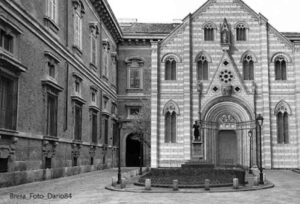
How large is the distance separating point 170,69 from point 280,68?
9.62 meters

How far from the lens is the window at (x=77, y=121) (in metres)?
30.9

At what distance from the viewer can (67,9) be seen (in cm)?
2900

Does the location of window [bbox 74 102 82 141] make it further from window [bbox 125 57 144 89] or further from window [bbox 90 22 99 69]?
window [bbox 125 57 144 89]

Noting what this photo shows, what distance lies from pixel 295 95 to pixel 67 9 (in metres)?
21.2

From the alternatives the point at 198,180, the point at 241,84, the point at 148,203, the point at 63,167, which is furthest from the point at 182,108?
the point at 148,203

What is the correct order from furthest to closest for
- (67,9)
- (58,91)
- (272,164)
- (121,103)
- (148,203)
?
(121,103), (272,164), (67,9), (58,91), (148,203)

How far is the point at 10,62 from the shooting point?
747 inches

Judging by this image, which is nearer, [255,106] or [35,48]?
[35,48]

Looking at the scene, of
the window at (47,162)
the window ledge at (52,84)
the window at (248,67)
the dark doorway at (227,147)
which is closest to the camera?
the window ledge at (52,84)

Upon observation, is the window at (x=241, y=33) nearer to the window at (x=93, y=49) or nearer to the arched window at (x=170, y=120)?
the arched window at (x=170, y=120)

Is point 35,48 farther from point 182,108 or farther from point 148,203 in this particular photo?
point 182,108

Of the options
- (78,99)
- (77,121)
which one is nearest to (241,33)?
(78,99)

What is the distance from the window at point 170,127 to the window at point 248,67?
7245 mm

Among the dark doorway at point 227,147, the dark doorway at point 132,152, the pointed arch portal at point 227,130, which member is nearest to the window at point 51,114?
the pointed arch portal at point 227,130
